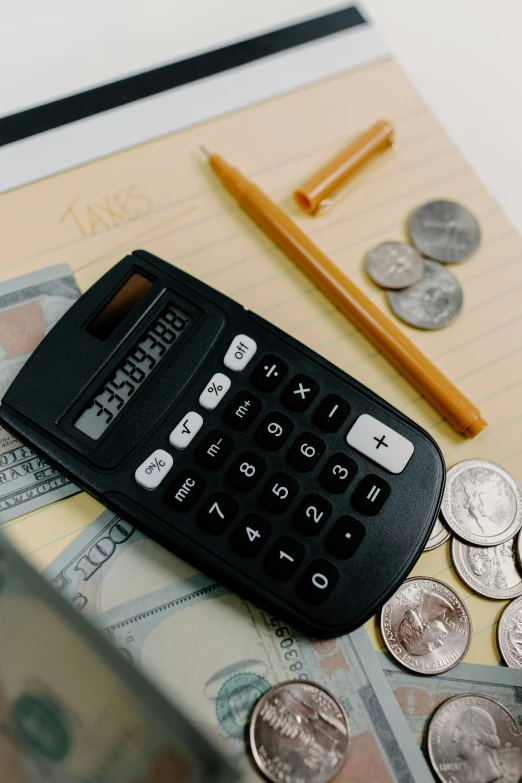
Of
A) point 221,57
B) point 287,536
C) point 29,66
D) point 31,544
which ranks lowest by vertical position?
point 31,544

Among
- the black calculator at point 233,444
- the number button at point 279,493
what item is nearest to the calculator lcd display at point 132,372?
the black calculator at point 233,444

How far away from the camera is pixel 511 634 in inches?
16.8

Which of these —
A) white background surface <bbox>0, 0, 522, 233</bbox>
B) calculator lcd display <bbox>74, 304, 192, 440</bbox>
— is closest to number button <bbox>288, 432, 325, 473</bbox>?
calculator lcd display <bbox>74, 304, 192, 440</bbox>

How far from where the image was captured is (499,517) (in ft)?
1.48

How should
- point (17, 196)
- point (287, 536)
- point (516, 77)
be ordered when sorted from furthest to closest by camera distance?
point (516, 77) → point (17, 196) → point (287, 536)

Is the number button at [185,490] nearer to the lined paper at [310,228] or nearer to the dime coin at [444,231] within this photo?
the lined paper at [310,228]

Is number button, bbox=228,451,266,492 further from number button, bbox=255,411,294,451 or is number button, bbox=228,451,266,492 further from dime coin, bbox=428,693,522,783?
dime coin, bbox=428,693,522,783

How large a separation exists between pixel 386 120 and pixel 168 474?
14.0 inches

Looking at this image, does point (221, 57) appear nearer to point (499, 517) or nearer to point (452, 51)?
point (452, 51)

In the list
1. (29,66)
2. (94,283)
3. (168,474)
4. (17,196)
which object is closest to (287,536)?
(168,474)

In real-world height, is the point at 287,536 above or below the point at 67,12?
below

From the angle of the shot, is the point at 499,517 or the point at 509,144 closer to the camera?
the point at 499,517

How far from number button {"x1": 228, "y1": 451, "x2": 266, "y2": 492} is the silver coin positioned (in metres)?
0.17

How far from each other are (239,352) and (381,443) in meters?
0.11
